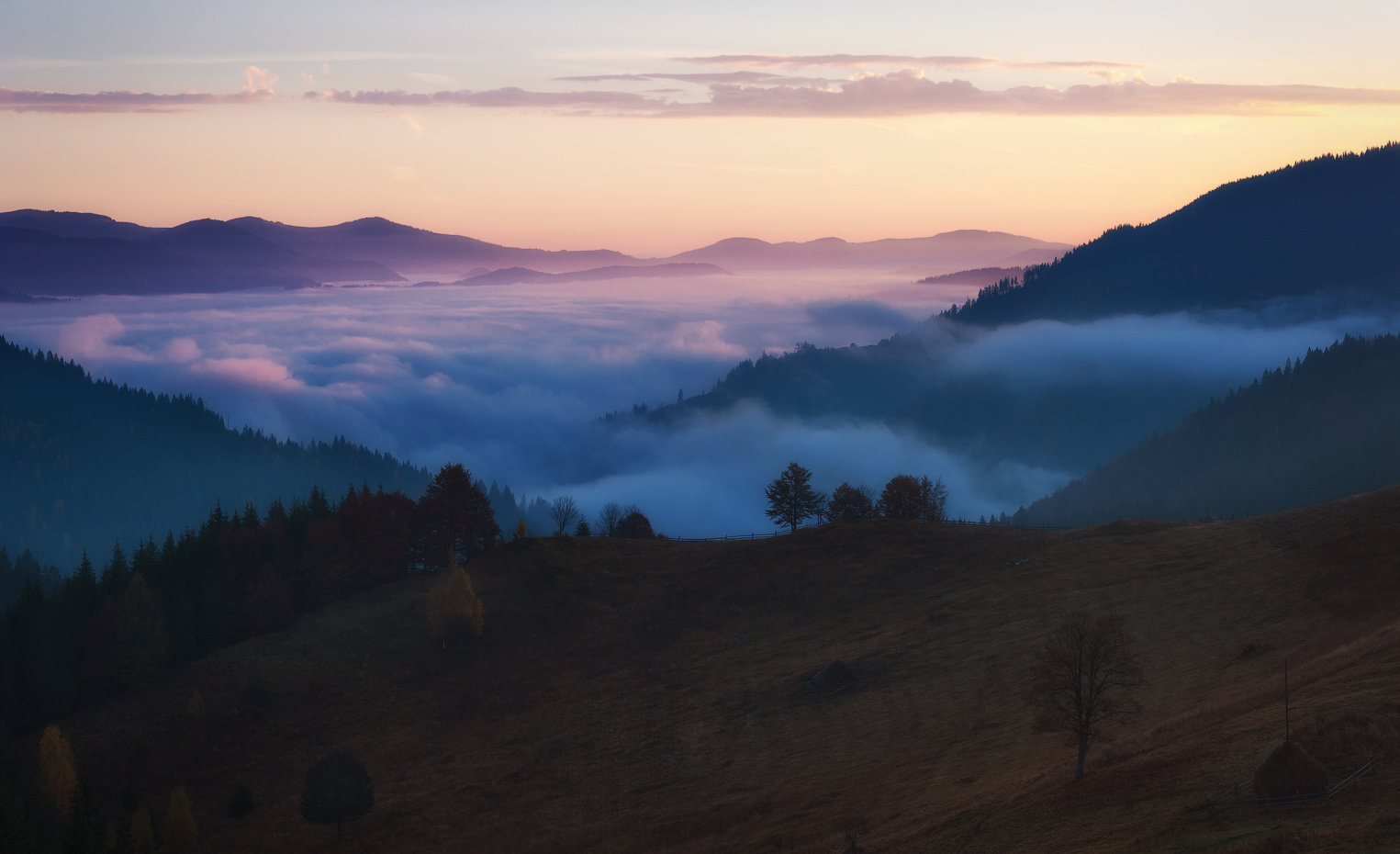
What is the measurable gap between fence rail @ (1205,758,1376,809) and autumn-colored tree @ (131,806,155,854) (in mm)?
59851

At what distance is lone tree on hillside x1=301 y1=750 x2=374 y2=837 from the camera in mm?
60031

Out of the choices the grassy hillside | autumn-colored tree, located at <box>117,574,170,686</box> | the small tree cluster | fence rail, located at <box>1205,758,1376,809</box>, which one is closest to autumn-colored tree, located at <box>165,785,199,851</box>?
the grassy hillside

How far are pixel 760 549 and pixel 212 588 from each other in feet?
192

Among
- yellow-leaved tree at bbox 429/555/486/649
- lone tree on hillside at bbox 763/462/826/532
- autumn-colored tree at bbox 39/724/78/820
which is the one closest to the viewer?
autumn-colored tree at bbox 39/724/78/820

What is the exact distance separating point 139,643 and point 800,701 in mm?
62994

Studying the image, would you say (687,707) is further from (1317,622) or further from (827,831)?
(1317,622)

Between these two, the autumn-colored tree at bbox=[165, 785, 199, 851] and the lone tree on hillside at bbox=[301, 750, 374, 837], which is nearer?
the lone tree on hillside at bbox=[301, 750, 374, 837]

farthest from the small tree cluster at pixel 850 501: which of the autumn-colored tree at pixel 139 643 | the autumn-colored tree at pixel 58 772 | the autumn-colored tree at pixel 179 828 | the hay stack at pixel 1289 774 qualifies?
the hay stack at pixel 1289 774

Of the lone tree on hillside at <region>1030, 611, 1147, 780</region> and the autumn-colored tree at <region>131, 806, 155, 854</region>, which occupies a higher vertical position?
the lone tree on hillside at <region>1030, 611, 1147, 780</region>

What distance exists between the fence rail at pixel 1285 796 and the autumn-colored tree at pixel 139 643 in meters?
89.0

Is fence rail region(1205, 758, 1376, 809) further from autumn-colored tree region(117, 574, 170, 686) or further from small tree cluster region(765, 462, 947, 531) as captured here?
autumn-colored tree region(117, 574, 170, 686)

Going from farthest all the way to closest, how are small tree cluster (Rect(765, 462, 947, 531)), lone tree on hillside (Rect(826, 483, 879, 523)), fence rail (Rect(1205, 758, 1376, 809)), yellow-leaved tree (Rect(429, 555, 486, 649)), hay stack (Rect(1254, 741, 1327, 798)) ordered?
lone tree on hillside (Rect(826, 483, 879, 523)) < small tree cluster (Rect(765, 462, 947, 531)) < yellow-leaved tree (Rect(429, 555, 486, 649)) < hay stack (Rect(1254, 741, 1327, 798)) < fence rail (Rect(1205, 758, 1376, 809))

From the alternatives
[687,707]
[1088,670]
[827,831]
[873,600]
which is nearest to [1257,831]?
[1088,670]

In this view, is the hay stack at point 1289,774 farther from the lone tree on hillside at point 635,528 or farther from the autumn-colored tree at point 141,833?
the lone tree on hillside at point 635,528
